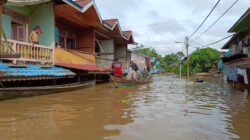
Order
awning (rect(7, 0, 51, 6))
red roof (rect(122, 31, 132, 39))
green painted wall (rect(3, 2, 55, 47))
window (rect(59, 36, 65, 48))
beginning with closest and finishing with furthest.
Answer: awning (rect(7, 0, 51, 6)), green painted wall (rect(3, 2, 55, 47)), window (rect(59, 36, 65, 48)), red roof (rect(122, 31, 132, 39))

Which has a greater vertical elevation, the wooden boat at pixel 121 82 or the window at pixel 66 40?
the window at pixel 66 40

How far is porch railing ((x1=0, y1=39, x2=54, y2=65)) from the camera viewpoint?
911cm

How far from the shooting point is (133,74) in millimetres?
18125

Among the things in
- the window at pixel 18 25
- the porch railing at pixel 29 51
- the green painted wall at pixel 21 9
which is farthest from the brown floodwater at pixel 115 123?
the green painted wall at pixel 21 9

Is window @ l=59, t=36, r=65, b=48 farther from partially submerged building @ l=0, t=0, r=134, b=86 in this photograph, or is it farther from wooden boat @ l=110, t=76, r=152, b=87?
wooden boat @ l=110, t=76, r=152, b=87

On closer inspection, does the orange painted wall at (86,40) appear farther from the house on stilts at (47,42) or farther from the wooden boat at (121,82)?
the wooden boat at (121,82)

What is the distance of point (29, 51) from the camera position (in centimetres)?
1055

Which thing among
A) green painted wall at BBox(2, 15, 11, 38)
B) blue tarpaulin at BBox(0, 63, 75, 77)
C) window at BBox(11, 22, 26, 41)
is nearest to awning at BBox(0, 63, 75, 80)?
blue tarpaulin at BBox(0, 63, 75, 77)

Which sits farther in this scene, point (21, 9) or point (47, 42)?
point (47, 42)

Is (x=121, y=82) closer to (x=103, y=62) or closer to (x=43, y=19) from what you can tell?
(x=103, y=62)

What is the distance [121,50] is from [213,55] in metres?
24.5

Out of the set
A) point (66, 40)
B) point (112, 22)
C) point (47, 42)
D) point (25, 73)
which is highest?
point (112, 22)

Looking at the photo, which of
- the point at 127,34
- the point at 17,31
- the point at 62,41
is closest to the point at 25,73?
the point at 17,31

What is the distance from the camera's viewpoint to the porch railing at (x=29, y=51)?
9.11 metres
